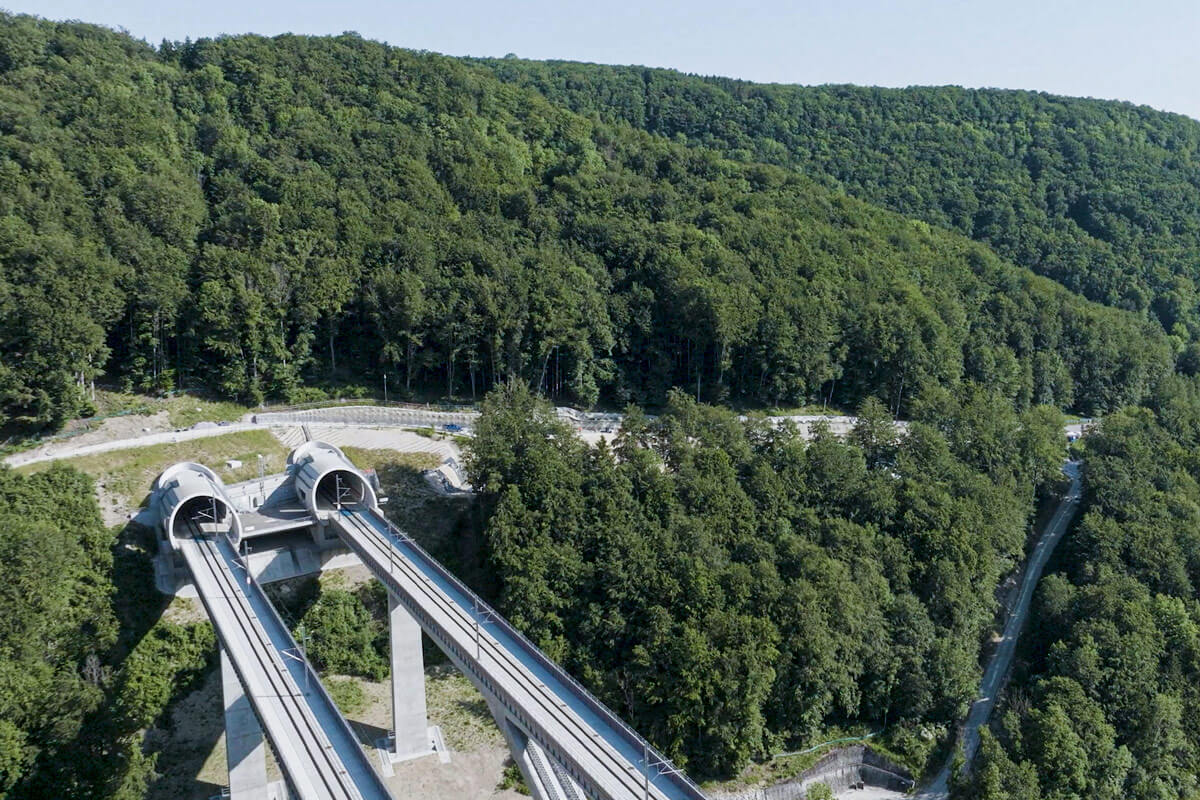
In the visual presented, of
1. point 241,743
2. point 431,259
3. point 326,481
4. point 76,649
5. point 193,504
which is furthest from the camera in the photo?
point 431,259

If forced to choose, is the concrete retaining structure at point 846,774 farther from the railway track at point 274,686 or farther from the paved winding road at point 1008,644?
the railway track at point 274,686

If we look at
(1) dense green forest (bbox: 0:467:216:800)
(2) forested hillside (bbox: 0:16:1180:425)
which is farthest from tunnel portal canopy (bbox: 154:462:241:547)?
(2) forested hillside (bbox: 0:16:1180:425)

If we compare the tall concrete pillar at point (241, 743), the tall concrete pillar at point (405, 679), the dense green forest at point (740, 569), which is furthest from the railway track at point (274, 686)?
the dense green forest at point (740, 569)

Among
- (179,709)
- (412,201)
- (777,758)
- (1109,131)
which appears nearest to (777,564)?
(777,758)

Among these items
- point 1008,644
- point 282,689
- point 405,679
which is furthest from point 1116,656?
point 282,689

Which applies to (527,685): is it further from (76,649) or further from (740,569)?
(76,649)

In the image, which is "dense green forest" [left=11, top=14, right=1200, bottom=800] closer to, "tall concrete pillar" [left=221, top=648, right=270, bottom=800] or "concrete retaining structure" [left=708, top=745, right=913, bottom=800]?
"concrete retaining structure" [left=708, top=745, right=913, bottom=800]
